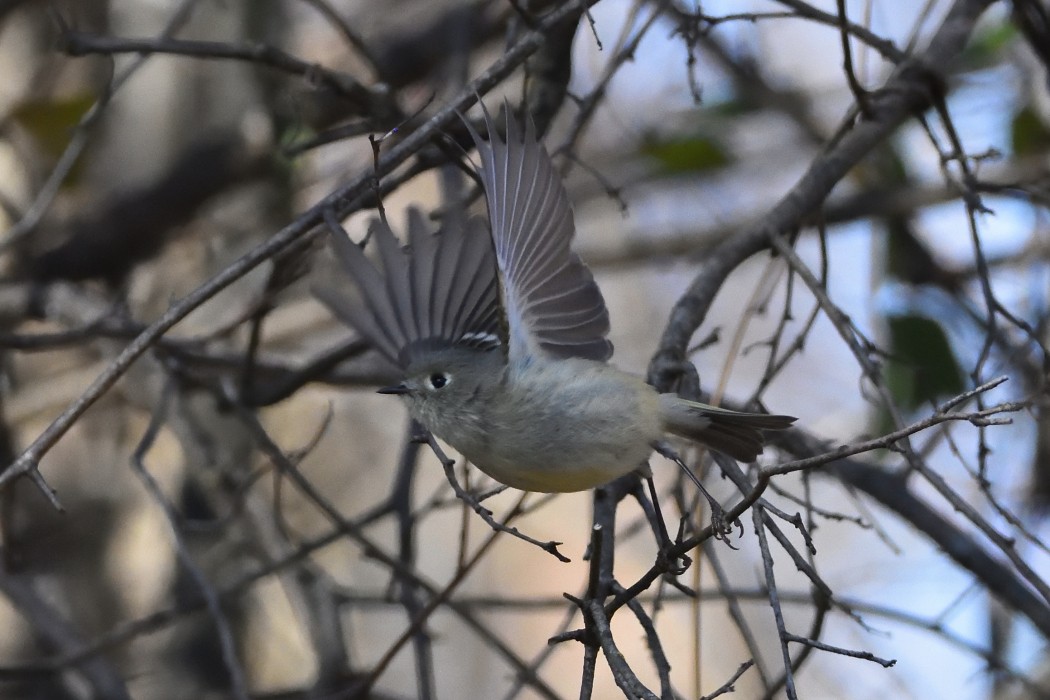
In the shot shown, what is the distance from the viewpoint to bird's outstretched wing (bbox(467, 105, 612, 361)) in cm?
160

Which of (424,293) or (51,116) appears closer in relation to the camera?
(424,293)

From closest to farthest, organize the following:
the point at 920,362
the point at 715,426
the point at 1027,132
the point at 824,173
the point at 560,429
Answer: the point at 560,429
the point at 715,426
the point at 824,173
the point at 920,362
the point at 1027,132

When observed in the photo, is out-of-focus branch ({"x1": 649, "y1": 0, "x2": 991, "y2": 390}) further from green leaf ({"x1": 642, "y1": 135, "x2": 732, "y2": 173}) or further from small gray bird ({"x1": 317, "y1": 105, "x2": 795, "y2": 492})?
green leaf ({"x1": 642, "y1": 135, "x2": 732, "y2": 173})

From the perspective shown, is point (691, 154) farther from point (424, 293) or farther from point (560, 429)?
point (560, 429)

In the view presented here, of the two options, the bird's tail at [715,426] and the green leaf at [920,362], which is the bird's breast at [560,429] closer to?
the bird's tail at [715,426]

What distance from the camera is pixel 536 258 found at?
180 centimetres

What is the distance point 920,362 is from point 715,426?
1.02 m

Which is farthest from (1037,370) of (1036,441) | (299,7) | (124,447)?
(299,7)

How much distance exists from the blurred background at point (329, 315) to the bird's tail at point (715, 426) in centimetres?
7

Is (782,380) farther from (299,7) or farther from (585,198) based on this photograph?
(299,7)

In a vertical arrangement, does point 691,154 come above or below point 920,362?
above

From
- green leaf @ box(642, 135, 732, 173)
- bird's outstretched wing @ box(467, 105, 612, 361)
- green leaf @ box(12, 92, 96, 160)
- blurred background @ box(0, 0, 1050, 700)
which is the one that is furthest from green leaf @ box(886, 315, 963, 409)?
green leaf @ box(12, 92, 96, 160)

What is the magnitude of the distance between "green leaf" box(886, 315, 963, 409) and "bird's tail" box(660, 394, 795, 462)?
2.79ft

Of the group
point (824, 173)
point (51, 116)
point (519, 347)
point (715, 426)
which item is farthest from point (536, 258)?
point (51, 116)
